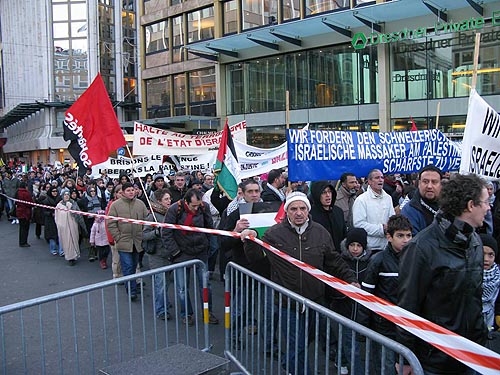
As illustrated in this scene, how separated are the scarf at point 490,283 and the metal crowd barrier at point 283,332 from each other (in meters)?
1.51

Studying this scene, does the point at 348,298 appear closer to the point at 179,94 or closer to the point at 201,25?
the point at 201,25

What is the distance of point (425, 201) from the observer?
17.0 ft

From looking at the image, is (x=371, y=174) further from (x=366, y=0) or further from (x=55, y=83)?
(x=55, y=83)

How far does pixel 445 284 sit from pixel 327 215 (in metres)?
2.87

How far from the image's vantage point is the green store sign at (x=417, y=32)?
1894cm

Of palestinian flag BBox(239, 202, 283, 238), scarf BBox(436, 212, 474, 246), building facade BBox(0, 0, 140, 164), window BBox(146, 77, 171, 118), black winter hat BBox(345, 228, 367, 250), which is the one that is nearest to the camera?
scarf BBox(436, 212, 474, 246)

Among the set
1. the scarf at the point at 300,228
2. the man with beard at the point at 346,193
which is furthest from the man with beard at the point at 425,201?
the man with beard at the point at 346,193

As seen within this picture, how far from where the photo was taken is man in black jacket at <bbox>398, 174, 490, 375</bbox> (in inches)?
119

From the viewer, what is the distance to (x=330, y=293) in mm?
5102

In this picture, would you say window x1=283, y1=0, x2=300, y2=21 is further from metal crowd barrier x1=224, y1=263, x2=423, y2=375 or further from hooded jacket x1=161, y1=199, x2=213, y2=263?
metal crowd barrier x1=224, y1=263, x2=423, y2=375

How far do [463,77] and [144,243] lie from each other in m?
18.0

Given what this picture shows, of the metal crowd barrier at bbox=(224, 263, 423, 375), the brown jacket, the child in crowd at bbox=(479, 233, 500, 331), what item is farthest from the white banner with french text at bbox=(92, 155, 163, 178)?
the child in crowd at bbox=(479, 233, 500, 331)

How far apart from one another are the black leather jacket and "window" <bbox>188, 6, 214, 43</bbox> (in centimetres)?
3013

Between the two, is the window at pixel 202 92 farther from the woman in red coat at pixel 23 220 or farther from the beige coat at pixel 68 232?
the beige coat at pixel 68 232
